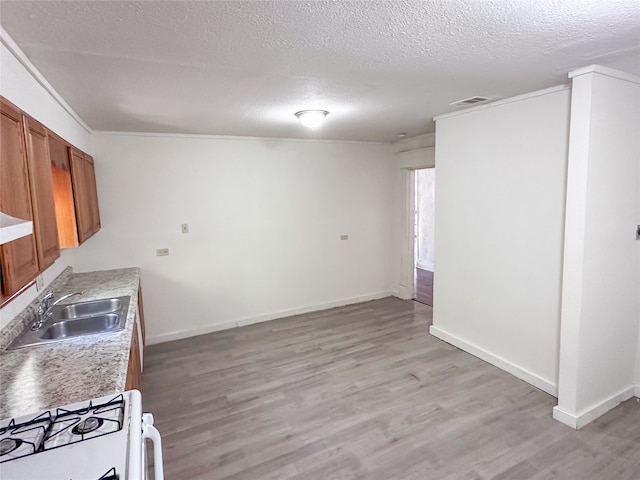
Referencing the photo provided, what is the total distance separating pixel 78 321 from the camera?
2.52 metres

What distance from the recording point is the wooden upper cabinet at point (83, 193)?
2.62 m

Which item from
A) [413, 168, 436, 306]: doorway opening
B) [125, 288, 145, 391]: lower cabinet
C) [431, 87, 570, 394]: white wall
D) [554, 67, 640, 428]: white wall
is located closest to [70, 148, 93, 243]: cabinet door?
[125, 288, 145, 391]: lower cabinet

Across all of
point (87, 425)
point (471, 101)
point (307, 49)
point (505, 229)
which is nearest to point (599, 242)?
point (505, 229)

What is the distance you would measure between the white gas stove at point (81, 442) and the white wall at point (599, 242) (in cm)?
270

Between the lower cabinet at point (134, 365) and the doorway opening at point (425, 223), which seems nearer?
the lower cabinet at point (134, 365)

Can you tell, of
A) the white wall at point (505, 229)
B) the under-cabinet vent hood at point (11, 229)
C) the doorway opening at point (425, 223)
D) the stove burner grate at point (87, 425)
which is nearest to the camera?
the under-cabinet vent hood at point (11, 229)

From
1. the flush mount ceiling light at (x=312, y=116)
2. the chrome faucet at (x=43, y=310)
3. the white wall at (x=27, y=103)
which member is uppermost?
the flush mount ceiling light at (x=312, y=116)

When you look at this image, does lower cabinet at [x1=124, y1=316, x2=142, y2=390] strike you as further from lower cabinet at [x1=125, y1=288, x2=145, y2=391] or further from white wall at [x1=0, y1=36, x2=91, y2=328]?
white wall at [x1=0, y1=36, x2=91, y2=328]

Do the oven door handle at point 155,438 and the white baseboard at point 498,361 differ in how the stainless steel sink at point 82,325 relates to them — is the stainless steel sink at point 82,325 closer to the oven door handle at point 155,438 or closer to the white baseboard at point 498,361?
the oven door handle at point 155,438

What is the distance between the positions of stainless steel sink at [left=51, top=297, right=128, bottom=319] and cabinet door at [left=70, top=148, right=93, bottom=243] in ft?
1.67

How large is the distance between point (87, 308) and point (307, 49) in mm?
2494

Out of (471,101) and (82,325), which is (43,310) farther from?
(471,101)

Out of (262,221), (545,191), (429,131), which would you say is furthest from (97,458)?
(429,131)

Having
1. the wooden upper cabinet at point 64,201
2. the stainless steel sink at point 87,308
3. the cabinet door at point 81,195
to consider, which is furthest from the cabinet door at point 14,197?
the stainless steel sink at point 87,308
